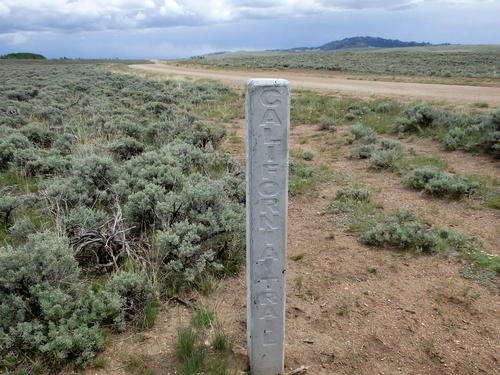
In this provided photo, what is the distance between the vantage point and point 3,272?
309 cm

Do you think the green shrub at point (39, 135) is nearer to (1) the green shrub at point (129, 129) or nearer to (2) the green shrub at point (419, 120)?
(1) the green shrub at point (129, 129)

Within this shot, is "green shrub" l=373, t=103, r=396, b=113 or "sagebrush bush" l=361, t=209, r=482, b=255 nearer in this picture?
"sagebrush bush" l=361, t=209, r=482, b=255

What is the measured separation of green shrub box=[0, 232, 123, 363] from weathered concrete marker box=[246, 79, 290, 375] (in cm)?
131

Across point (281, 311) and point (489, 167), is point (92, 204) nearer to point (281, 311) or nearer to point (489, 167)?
point (281, 311)

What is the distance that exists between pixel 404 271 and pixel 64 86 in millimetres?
18922

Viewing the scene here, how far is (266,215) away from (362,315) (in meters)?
1.80

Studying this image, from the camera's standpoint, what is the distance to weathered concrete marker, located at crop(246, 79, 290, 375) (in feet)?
6.97

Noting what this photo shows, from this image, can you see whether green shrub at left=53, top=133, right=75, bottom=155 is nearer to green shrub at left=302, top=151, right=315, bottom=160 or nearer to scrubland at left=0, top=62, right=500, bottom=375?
scrubland at left=0, top=62, right=500, bottom=375

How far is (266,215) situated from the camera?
7.68ft

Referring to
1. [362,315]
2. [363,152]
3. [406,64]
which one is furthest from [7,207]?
[406,64]

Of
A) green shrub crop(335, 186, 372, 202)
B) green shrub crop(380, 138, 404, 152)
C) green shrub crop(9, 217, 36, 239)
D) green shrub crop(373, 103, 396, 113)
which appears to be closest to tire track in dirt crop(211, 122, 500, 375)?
green shrub crop(335, 186, 372, 202)

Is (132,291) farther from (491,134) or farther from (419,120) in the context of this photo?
(419,120)

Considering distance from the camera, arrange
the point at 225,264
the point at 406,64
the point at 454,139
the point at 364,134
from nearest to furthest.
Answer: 1. the point at 225,264
2. the point at 454,139
3. the point at 364,134
4. the point at 406,64

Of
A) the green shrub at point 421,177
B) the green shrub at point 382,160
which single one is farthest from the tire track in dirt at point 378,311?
the green shrub at point 382,160
